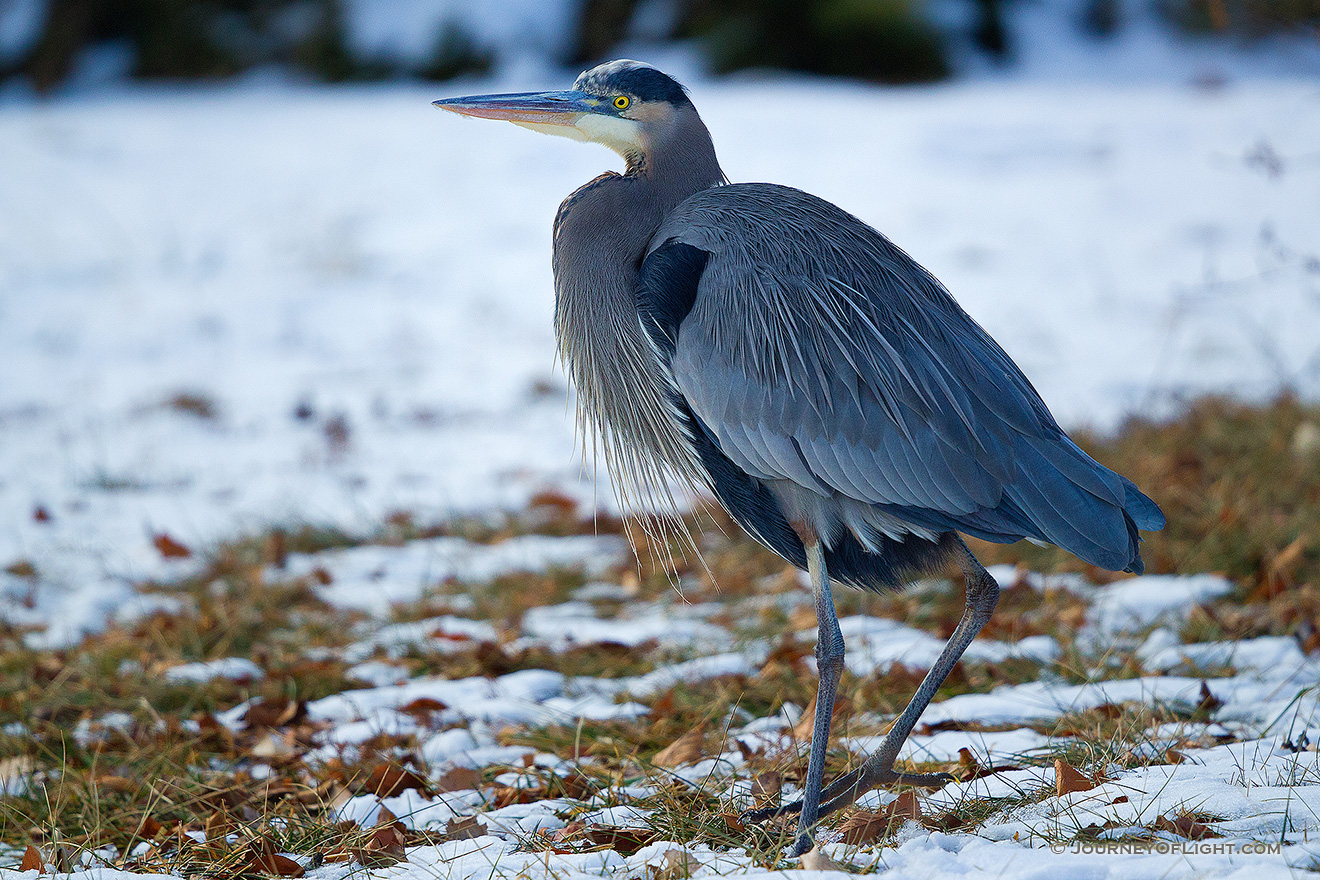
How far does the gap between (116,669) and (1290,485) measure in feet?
16.0

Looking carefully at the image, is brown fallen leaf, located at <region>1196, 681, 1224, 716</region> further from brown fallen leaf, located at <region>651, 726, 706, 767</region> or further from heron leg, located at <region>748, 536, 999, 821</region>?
brown fallen leaf, located at <region>651, 726, 706, 767</region>

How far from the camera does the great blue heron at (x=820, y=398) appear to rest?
2430mm

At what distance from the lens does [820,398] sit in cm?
251

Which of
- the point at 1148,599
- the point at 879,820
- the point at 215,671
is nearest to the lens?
the point at 879,820

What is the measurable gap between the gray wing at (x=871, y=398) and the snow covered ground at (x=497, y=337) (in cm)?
62

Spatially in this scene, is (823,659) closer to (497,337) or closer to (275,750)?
(275,750)

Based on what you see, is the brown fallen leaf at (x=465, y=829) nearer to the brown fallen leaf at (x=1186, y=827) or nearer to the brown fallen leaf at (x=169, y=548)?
the brown fallen leaf at (x=1186, y=827)

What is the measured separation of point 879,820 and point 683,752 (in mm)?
726

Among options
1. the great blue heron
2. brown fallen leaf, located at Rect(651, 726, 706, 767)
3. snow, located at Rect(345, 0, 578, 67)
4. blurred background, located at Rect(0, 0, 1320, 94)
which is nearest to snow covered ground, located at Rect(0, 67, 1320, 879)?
brown fallen leaf, located at Rect(651, 726, 706, 767)

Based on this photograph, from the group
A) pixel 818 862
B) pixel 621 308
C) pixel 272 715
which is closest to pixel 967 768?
pixel 818 862

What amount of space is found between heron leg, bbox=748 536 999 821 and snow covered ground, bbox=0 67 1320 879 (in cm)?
14

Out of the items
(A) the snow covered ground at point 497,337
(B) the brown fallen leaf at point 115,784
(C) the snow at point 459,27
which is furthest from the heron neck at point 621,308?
(C) the snow at point 459,27

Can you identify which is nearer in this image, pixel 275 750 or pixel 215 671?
pixel 275 750

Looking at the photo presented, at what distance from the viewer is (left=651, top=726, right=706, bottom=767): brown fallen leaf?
280cm
